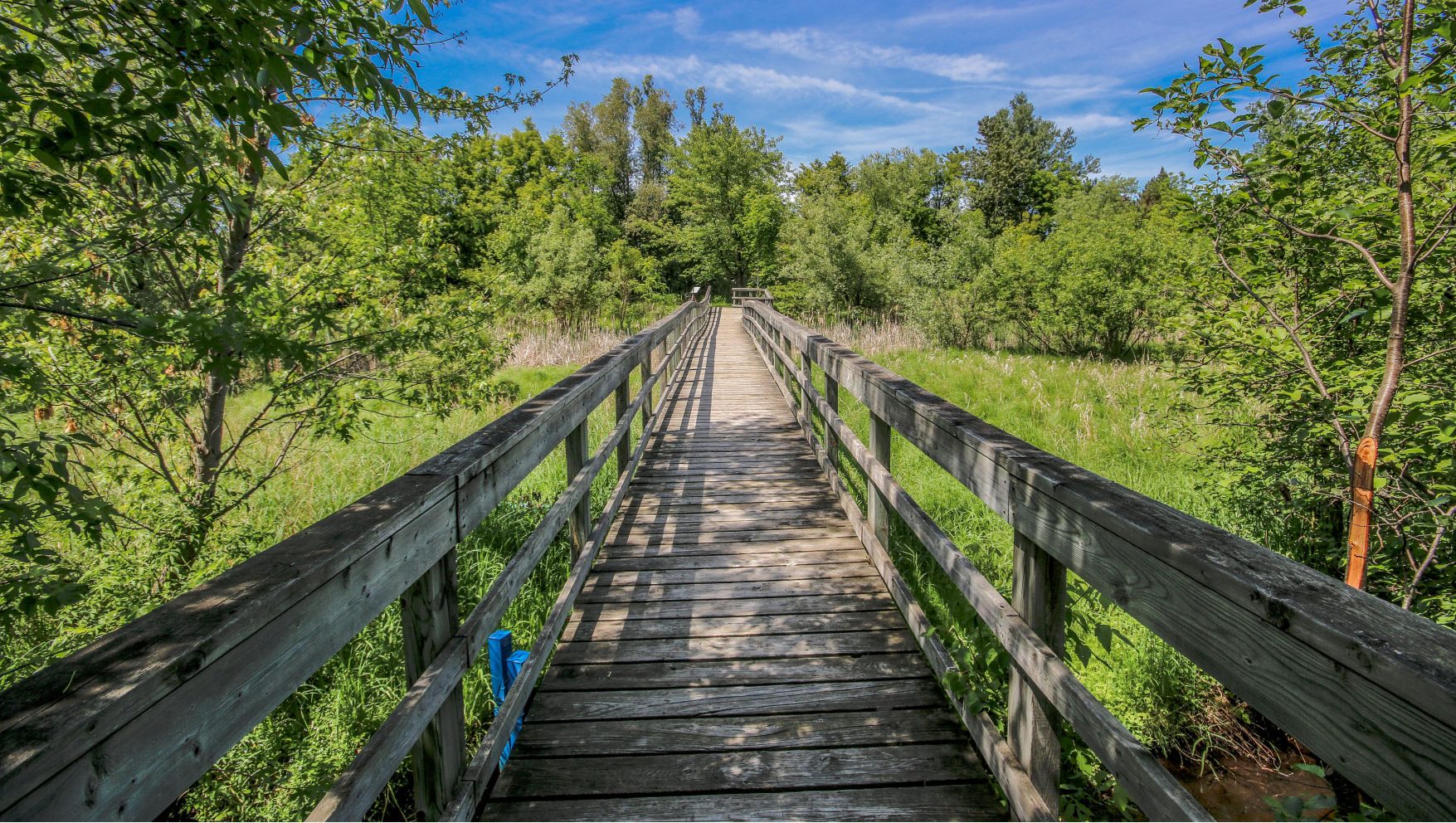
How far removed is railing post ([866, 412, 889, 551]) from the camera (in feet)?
11.5

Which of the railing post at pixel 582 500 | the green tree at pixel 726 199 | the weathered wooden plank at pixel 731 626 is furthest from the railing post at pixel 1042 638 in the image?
the green tree at pixel 726 199

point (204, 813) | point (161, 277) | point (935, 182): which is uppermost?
point (935, 182)

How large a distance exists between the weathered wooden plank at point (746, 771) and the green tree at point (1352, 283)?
1.52 m

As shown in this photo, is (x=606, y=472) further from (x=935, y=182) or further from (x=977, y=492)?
(x=935, y=182)

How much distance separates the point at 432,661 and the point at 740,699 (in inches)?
47.1

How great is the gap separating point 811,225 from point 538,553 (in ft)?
76.3

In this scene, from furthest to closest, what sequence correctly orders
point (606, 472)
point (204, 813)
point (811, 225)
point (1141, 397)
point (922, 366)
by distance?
point (811, 225), point (922, 366), point (1141, 397), point (606, 472), point (204, 813)

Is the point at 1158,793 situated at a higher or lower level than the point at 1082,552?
lower

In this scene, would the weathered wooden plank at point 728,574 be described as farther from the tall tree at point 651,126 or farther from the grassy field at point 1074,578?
the tall tree at point 651,126

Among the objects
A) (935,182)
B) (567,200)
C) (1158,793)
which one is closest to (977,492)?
(1158,793)

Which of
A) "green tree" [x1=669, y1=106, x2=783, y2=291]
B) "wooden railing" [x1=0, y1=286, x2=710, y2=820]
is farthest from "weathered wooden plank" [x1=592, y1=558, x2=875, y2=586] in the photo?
"green tree" [x1=669, y1=106, x2=783, y2=291]

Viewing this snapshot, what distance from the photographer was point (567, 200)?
106 ft

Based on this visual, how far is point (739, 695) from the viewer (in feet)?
8.38

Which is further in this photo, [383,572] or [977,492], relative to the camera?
[977,492]
